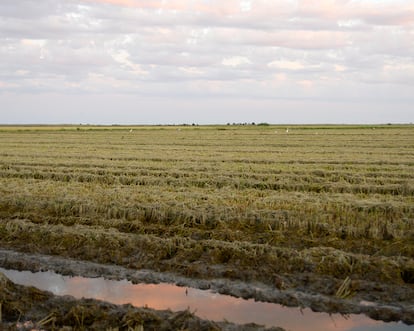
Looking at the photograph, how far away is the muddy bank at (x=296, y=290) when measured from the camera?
697cm

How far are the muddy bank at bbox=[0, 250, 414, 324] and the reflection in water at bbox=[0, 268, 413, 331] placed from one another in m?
0.15

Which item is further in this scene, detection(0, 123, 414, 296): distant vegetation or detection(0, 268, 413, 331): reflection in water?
detection(0, 123, 414, 296): distant vegetation

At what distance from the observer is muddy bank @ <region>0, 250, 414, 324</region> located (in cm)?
697

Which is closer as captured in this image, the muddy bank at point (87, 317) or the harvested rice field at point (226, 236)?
the muddy bank at point (87, 317)

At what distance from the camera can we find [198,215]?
1138 cm

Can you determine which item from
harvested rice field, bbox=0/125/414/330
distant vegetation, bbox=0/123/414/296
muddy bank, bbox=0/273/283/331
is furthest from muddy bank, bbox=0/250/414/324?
muddy bank, bbox=0/273/283/331

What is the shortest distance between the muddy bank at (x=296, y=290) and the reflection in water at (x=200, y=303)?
147 millimetres

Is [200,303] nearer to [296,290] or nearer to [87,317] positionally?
[296,290]

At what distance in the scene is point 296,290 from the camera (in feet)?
25.1

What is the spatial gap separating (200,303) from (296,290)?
1.47 m

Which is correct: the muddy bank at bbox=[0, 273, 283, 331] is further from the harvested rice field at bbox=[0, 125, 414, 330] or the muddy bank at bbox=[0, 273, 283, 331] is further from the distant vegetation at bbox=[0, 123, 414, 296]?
the distant vegetation at bbox=[0, 123, 414, 296]

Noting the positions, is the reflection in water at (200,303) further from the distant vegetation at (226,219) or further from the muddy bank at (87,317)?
the distant vegetation at (226,219)

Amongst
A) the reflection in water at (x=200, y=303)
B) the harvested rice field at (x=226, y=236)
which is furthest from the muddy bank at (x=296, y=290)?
the reflection in water at (x=200, y=303)

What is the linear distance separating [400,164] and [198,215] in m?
11.9
